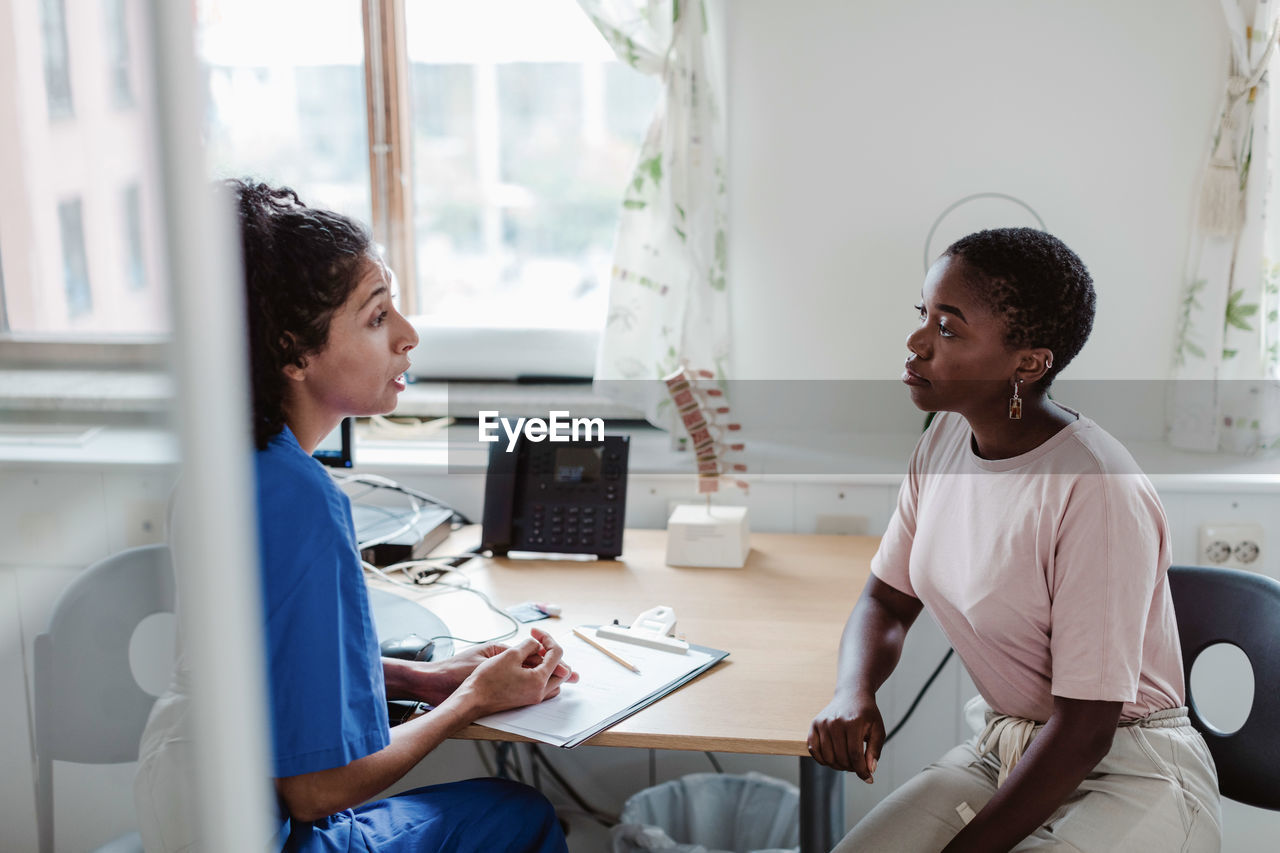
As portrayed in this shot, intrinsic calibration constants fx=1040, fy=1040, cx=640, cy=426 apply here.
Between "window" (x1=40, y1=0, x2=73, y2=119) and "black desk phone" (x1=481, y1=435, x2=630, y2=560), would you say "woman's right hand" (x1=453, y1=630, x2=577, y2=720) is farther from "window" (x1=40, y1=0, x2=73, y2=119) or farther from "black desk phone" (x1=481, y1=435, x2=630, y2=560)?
"window" (x1=40, y1=0, x2=73, y2=119)

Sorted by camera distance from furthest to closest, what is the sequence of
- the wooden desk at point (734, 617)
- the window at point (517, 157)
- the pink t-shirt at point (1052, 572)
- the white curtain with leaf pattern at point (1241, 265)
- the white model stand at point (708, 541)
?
1. the window at point (517, 157)
2. the white curtain with leaf pattern at point (1241, 265)
3. the white model stand at point (708, 541)
4. the wooden desk at point (734, 617)
5. the pink t-shirt at point (1052, 572)

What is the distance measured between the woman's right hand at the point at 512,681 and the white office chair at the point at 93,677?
630 mm

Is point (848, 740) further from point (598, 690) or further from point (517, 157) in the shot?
point (517, 157)

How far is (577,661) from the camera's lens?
1.42 m

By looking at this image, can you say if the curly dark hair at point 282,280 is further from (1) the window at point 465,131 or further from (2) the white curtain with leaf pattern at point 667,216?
(1) the window at point 465,131

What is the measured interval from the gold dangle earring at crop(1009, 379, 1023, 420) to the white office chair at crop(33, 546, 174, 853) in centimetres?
100

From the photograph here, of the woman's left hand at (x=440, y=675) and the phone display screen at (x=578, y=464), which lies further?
the phone display screen at (x=578, y=464)

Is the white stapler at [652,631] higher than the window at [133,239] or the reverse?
the reverse

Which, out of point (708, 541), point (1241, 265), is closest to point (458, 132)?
point (708, 541)

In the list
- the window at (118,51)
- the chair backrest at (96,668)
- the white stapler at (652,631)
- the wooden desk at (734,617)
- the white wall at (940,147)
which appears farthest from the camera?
the white wall at (940,147)

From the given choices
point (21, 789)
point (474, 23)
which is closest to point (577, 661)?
point (21, 789)

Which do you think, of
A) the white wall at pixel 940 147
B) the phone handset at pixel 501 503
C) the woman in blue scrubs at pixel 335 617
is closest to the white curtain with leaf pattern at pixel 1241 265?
the white wall at pixel 940 147

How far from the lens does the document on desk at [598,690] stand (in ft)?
4.01

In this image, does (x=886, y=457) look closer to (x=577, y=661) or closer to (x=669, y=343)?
(x=669, y=343)
